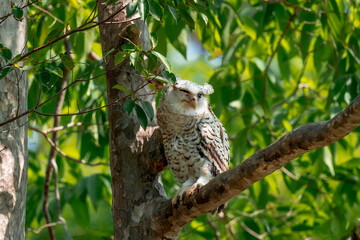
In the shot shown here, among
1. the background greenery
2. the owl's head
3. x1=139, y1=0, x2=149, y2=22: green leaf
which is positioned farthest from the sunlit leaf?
the background greenery

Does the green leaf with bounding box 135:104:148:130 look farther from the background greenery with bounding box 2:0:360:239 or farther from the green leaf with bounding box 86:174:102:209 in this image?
the green leaf with bounding box 86:174:102:209

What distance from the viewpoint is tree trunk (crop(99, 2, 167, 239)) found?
3279 millimetres

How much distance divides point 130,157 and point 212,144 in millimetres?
495

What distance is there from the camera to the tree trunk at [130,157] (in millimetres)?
3279

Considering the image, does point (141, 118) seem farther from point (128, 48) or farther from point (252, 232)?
point (252, 232)

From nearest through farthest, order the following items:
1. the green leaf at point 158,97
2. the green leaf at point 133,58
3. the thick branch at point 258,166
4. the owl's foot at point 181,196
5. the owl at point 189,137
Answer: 1. the thick branch at point 258,166
2. the green leaf at point 133,58
3. the owl's foot at point 181,196
4. the owl at point 189,137
5. the green leaf at point 158,97

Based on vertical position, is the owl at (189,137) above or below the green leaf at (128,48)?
below

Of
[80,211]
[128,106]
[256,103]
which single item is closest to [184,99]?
[128,106]

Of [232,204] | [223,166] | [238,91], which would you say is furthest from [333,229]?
[223,166]

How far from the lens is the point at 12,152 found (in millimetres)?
2941

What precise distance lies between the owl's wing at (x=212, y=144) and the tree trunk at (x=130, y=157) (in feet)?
0.86

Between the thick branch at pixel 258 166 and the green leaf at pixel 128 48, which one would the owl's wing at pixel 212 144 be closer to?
the thick branch at pixel 258 166

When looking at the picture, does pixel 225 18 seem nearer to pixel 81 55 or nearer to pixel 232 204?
pixel 81 55

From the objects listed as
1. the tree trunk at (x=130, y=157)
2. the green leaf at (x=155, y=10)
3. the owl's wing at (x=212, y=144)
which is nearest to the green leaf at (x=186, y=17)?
the green leaf at (x=155, y=10)
